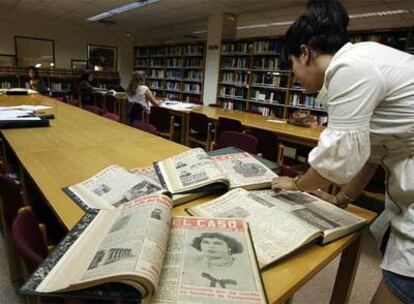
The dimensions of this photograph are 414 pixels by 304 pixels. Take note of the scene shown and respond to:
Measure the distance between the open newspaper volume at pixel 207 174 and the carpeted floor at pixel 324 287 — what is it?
0.79m

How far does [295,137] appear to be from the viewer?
2686 millimetres

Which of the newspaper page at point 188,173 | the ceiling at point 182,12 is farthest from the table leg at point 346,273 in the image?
the ceiling at point 182,12

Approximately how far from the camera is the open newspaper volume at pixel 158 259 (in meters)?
0.52

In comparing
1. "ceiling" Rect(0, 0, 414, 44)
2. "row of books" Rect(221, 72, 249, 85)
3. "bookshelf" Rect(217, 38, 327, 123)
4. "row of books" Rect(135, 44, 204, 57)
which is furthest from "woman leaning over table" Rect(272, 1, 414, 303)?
"row of books" Rect(135, 44, 204, 57)

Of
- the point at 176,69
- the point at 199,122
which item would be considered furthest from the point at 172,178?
the point at 176,69

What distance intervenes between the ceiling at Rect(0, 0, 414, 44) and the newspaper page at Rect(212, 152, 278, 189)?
4818 millimetres

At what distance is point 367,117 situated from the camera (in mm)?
707

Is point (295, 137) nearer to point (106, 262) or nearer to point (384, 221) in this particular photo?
point (384, 221)

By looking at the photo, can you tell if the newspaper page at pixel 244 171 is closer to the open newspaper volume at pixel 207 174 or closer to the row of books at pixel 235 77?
the open newspaper volume at pixel 207 174

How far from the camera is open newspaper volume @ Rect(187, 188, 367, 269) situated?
0.71 m

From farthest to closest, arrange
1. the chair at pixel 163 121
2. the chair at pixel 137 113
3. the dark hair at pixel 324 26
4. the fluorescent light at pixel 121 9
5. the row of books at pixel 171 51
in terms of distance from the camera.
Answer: the row of books at pixel 171 51, the fluorescent light at pixel 121 9, the chair at pixel 137 113, the chair at pixel 163 121, the dark hair at pixel 324 26

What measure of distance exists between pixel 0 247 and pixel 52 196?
4.41 feet

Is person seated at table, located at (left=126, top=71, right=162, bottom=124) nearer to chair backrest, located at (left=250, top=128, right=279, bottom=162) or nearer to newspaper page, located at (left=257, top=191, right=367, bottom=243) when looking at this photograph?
chair backrest, located at (left=250, top=128, right=279, bottom=162)

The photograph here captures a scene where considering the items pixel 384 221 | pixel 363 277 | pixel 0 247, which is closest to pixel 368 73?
pixel 384 221
